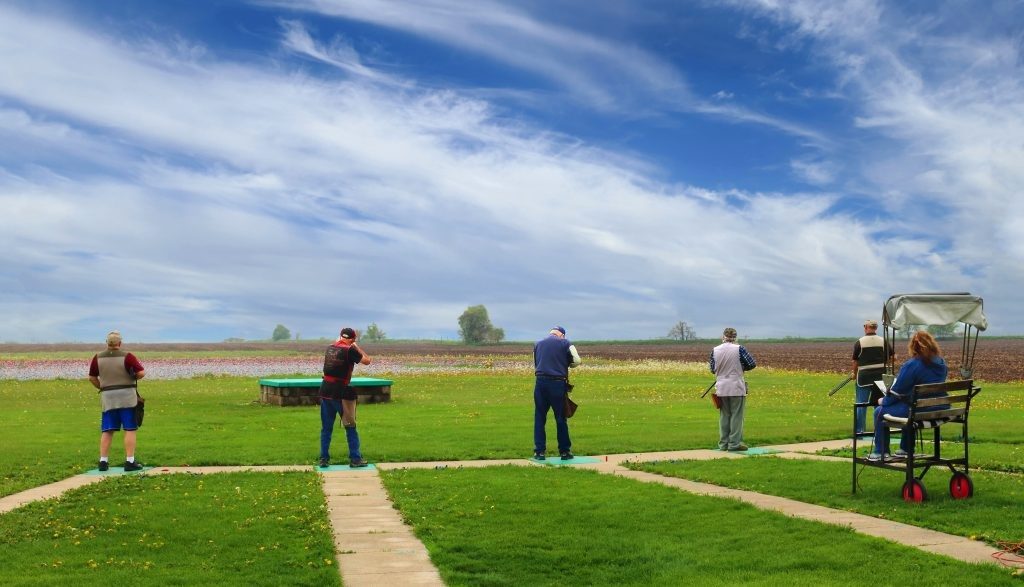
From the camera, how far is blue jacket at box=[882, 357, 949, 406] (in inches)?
442

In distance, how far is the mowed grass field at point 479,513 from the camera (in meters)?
8.04

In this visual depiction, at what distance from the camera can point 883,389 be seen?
11945 mm

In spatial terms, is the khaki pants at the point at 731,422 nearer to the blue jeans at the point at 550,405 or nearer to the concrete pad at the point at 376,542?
the blue jeans at the point at 550,405

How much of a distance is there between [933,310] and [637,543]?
31.0 ft

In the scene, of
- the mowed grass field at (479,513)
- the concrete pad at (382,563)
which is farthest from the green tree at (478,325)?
the concrete pad at (382,563)

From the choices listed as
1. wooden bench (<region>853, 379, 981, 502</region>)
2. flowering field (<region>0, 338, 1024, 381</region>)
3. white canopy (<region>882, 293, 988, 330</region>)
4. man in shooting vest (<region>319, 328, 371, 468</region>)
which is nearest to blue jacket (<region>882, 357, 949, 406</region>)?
wooden bench (<region>853, 379, 981, 502</region>)

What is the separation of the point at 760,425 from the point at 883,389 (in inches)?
383

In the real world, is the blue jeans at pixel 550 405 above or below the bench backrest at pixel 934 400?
below

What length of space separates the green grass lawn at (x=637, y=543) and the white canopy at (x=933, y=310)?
6225 mm

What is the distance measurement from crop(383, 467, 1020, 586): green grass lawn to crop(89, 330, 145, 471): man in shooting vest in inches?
213

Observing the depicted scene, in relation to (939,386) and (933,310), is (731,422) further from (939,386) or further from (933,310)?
(939,386)

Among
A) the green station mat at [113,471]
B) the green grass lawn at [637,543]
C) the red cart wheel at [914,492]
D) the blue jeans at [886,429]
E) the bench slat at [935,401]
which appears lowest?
the green station mat at [113,471]

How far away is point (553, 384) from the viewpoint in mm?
15773

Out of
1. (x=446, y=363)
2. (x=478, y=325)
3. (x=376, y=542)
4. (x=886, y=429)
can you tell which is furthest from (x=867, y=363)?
(x=478, y=325)
